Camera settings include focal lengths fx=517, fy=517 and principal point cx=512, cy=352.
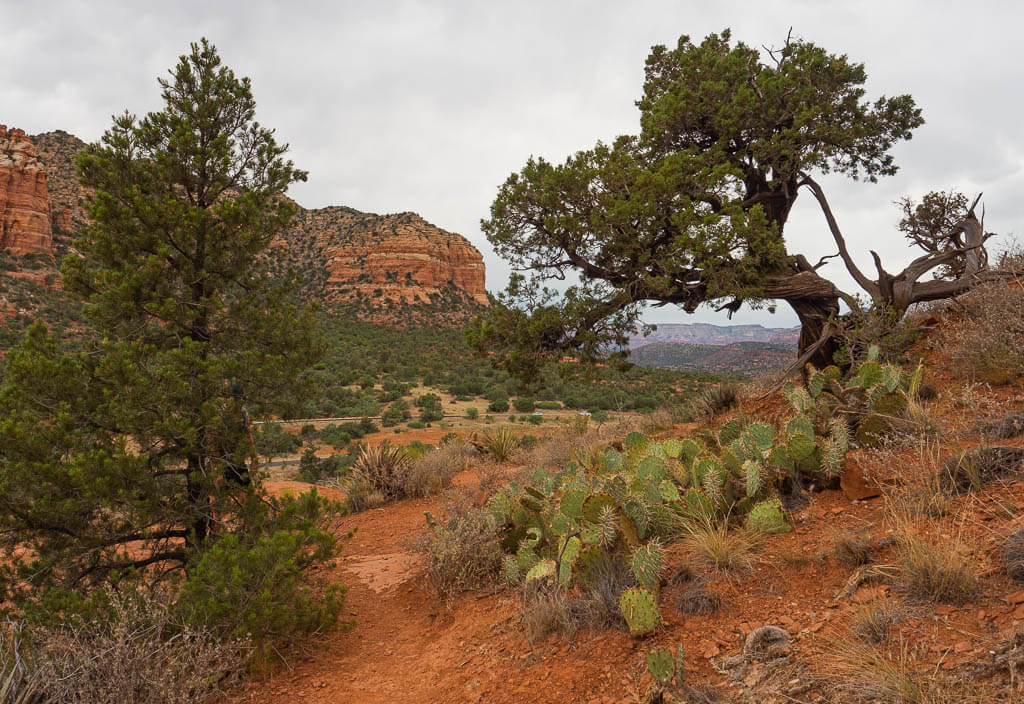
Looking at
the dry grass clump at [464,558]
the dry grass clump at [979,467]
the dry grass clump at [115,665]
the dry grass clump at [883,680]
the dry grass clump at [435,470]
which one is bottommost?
the dry grass clump at [435,470]

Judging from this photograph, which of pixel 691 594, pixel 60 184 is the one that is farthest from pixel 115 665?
pixel 60 184

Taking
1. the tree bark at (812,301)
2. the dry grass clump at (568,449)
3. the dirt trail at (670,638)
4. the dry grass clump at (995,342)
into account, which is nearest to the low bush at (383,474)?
the dry grass clump at (568,449)

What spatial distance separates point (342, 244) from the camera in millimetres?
67188

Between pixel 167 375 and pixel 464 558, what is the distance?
3.15 meters

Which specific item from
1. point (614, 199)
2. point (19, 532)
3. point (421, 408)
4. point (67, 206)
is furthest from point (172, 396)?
point (67, 206)

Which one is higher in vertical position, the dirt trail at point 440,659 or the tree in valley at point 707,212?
the tree in valley at point 707,212

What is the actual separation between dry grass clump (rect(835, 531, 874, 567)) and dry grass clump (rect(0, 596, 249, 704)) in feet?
13.0

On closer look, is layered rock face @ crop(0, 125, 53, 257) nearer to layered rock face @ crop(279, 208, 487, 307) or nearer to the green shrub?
layered rock face @ crop(279, 208, 487, 307)

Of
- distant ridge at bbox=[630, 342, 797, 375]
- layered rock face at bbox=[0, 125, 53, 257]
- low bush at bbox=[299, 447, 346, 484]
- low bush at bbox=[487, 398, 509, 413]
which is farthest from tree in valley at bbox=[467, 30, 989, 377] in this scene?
layered rock face at bbox=[0, 125, 53, 257]

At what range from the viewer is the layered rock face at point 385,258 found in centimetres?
6241

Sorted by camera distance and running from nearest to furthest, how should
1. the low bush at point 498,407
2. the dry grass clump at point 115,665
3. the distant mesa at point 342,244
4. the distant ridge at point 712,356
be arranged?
the dry grass clump at point 115,665 < the low bush at point 498,407 < the distant mesa at point 342,244 < the distant ridge at point 712,356

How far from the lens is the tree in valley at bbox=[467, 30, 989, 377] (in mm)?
9109

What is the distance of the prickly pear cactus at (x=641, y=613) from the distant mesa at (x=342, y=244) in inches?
1862

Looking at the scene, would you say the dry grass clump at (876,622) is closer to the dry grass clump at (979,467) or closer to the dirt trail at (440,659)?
the dirt trail at (440,659)
